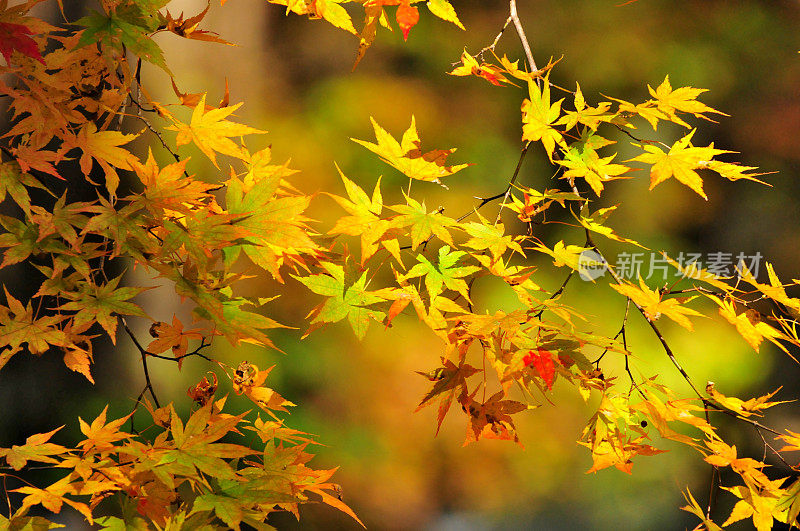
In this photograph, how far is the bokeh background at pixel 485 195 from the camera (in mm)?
2189

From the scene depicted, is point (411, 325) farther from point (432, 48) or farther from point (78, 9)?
point (78, 9)

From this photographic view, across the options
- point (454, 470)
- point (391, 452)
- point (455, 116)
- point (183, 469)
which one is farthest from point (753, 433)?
point (183, 469)

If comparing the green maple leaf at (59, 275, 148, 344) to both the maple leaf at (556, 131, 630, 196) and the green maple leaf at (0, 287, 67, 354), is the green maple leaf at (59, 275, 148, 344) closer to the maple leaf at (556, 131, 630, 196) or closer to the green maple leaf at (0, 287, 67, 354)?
the green maple leaf at (0, 287, 67, 354)

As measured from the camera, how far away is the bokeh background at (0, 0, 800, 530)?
219 cm

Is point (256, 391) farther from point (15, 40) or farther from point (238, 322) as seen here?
point (15, 40)

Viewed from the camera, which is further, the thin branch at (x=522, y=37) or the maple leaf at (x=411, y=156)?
the thin branch at (x=522, y=37)

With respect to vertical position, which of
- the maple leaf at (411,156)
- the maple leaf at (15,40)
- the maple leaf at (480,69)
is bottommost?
the maple leaf at (411,156)

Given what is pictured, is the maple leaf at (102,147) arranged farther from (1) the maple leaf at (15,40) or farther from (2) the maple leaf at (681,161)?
(2) the maple leaf at (681,161)

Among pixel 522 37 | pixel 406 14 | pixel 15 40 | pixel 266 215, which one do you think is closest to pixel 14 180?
pixel 15 40

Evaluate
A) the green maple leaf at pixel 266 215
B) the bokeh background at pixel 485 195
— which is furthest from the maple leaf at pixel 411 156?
the bokeh background at pixel 485 195

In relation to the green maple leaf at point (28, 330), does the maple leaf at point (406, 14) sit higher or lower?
higher

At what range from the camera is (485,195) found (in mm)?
2238

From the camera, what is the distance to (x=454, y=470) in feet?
7.45

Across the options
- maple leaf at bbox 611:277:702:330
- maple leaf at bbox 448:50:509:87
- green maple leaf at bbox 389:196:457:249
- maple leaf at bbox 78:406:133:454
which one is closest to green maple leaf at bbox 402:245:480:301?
green maple leaf at bbox 389:196:457:249
